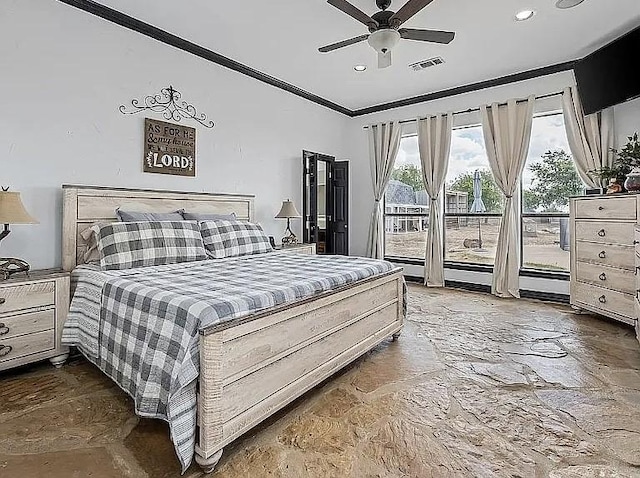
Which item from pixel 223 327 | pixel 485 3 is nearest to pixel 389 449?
pixel 223 327

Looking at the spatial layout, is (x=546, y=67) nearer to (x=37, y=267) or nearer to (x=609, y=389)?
(x=609, y=389)

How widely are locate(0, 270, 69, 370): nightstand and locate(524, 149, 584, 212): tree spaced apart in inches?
207

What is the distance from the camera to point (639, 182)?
354 cm

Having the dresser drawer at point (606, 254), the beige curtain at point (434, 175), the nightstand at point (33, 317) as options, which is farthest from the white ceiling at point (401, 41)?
the nightstand at point (33, 317)

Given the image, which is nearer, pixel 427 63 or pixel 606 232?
pixel 606 232

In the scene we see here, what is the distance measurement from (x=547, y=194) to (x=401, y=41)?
2.75 metres

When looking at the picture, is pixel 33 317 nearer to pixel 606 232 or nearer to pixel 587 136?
pixel 606 232

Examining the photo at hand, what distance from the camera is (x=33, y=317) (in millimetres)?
2605

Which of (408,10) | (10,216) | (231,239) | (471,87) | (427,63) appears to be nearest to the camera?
(10,216)

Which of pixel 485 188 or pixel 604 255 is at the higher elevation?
pixel 485 188

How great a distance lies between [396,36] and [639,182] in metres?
2.66

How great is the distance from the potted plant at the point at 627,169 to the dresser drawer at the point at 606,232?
1.21 feet

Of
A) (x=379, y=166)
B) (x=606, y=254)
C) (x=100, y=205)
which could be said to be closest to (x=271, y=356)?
(x=100, y=205)

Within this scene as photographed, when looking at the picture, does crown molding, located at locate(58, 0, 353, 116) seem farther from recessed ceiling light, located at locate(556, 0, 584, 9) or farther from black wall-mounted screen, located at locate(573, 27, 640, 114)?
black wall-mounted screen, located at locate(573, 27, 640, 114)
